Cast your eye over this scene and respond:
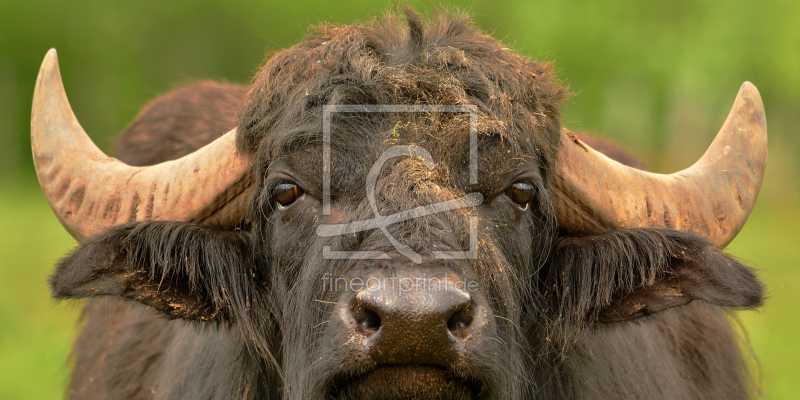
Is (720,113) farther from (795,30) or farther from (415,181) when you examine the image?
(415,181)

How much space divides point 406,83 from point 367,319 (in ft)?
3.62

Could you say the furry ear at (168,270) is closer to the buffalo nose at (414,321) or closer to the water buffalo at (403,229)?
the water buffalo at (403,229)

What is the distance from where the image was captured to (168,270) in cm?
310

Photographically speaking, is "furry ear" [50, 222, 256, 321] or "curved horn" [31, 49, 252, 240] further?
"curved horn" [31, 49, 252, 240]

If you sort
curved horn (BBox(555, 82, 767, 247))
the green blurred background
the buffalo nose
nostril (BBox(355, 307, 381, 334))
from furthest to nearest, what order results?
the green blurred background, curved horn (BBox(555, 82, 767, 247)), nostril (BBox(355, 307, 381, 334)), the buffalo nose

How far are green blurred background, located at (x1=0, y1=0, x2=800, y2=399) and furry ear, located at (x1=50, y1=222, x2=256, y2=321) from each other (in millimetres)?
348

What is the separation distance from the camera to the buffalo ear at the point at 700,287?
3.00 meters

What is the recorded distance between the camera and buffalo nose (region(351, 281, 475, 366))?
7.66 feet

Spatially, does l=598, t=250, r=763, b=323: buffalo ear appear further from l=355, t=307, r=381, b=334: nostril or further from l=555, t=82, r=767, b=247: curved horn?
l=355, t=307, r=381, b=334: nostril

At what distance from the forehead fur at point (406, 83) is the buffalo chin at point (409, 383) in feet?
3.41

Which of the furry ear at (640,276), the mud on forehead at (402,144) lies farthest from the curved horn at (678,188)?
the mud on forehead at (402,144)

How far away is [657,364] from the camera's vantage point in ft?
13.5

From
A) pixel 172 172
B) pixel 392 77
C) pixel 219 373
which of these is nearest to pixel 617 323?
pixel 392 77

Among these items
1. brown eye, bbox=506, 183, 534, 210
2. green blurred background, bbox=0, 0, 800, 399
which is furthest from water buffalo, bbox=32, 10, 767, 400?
green blurred background, bbox=0, 0, 800, 399
